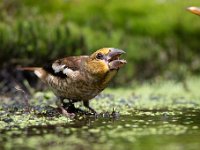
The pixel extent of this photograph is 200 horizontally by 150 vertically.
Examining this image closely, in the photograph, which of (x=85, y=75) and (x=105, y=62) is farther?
(x=85, y=75)

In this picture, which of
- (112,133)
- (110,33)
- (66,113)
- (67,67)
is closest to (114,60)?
(67,67)

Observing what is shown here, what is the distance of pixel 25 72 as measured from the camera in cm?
874

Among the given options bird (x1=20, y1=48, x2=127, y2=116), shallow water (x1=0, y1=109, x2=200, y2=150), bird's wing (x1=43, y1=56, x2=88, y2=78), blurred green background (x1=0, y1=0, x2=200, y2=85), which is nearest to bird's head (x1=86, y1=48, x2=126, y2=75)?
bird (x1=20, y1=48, x2=127, y2=116)

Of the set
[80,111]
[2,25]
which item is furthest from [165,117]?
[2,25]

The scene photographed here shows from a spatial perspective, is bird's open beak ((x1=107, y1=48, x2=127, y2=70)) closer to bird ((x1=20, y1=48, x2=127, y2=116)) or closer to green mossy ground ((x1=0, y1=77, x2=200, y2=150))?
bird ((x1=20, y1=48, x2=127, y2=116))

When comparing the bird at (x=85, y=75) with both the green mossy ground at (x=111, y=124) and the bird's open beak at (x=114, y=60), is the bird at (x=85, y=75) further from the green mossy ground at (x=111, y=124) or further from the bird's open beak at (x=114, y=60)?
the green mossy ground at (x=111, y=124)

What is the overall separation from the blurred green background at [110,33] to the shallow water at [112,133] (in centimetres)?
252

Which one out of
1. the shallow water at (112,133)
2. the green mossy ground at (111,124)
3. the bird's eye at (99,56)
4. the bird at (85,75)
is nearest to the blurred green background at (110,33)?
the green mossy ground at (111,124)

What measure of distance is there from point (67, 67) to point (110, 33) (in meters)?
3.32

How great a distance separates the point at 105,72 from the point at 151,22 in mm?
4690

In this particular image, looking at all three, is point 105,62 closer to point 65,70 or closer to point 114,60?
point 114,60

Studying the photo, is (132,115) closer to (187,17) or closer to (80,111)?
(80,111)

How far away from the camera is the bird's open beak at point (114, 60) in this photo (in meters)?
5.98

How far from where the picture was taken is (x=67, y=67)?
645 cm
